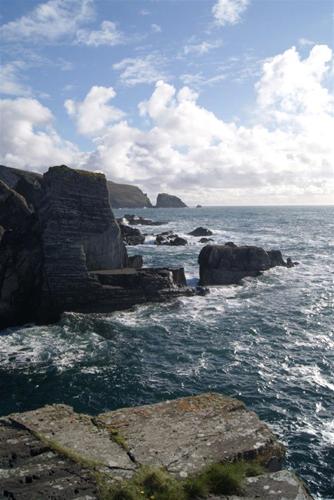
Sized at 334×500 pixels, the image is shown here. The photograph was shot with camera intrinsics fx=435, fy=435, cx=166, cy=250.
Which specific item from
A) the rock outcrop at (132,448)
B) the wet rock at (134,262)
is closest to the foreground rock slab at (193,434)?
the rock outcrop at (132,448)

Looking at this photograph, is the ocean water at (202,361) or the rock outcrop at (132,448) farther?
the ocean water at (202,361)

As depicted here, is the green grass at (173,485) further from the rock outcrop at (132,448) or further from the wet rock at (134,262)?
the wet rock at (134,262)

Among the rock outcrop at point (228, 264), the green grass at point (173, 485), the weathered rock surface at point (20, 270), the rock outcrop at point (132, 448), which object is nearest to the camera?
the green grass at point (173, 485)

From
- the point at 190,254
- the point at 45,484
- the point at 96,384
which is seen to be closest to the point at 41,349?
the point at 96,384

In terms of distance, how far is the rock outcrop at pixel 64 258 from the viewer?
36031mm

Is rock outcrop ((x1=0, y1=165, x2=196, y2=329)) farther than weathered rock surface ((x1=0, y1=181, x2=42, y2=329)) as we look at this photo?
Yes

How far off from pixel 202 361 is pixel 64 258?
16608 millimetres

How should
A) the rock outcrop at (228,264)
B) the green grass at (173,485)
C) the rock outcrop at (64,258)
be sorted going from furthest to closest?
the rock outcrop at (228,264) < the rock outcrop at (64,258) < the green grass at (173,485)

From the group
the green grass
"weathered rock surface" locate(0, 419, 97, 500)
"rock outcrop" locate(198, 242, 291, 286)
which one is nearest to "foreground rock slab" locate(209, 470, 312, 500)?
the green grass

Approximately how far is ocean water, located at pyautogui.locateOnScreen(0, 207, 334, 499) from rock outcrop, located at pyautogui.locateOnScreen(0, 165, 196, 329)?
1939mm

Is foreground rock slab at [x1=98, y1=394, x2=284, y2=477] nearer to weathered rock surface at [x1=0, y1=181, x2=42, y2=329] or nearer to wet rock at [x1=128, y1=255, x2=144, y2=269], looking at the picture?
weathered rock surface at [x1=0, y1=181, x2=42, y2=329]

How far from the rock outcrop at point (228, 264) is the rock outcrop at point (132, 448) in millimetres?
37676

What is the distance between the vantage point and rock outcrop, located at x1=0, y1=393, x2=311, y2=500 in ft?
28.5

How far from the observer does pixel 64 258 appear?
37.1 metres
